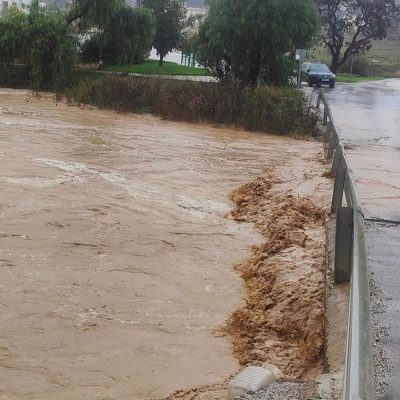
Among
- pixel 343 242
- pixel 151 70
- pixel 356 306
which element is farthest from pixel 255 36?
pixel 356 306

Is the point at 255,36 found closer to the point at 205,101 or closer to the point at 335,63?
the point at 205,101

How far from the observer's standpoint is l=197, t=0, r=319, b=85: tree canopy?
29.9 meters

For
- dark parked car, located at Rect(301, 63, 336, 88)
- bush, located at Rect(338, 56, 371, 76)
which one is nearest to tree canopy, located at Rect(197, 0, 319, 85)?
dark parked car, located at Rect(301, 63, 336, 88)

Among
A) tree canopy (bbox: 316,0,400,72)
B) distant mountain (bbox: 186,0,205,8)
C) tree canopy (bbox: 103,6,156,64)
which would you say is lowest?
tree canopy (bbox: 103,6,156,64)

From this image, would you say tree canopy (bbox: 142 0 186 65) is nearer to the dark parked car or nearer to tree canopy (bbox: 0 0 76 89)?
the dark parked car

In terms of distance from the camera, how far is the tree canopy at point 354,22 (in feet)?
204

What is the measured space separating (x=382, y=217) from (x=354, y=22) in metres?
57.7

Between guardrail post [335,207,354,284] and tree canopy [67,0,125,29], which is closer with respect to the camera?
guardrail post [335,207,354,284]

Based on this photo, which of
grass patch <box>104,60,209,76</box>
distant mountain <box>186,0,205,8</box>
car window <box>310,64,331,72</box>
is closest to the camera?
grass patch <box>104,60,209,76</box>

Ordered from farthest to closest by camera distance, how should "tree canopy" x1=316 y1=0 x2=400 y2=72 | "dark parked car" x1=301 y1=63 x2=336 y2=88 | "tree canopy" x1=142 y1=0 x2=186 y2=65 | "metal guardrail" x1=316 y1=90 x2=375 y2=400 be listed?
"tree canopy" x1=316 y1=0 x2=400 y2=72 < "tree canopy" x1=142 y1=0 x2=186 y2=65 < "dark parked car" x1=301 y1=63 x2=336 y2=88 < "metal guardrail" x1=316 y1=90 x2=375 y2=400

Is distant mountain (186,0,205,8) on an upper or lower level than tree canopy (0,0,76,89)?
upper

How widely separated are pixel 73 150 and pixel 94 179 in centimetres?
380

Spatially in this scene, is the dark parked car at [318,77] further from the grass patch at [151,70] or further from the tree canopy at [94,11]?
the tree canopy at [94,11]

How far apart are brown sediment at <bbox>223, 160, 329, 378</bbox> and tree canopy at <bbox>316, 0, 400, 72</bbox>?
53443 mm
